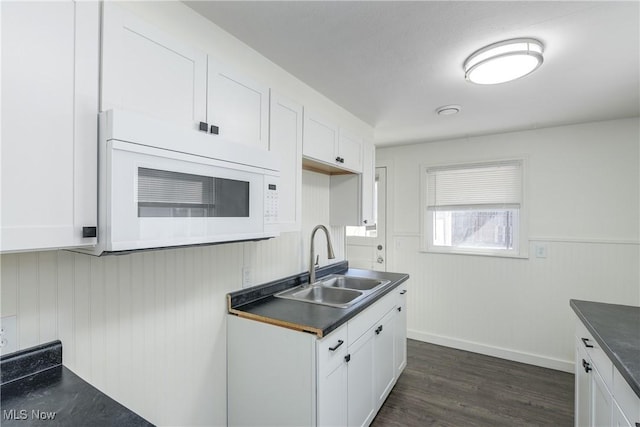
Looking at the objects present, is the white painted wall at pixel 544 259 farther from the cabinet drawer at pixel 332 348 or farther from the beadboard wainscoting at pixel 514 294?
the cabinet drawer at pixel 332 348

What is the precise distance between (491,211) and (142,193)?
10.9ft

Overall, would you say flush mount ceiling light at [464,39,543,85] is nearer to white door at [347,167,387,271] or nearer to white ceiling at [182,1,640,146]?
white ceiling at [182,1,640,146]

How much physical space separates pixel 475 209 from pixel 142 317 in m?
3.21

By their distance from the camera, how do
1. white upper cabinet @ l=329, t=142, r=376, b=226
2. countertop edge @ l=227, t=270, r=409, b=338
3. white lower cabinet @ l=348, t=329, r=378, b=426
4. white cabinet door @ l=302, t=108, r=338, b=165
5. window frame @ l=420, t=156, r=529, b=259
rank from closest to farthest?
countertop edge @ l=227, t=270, r=409, b=338 → white lower cabinet @ l=348, t=329, r=378, b=426 → white cabinet door @ l=302, t=108, r=338, b=165 → white upper cabinet @ l=329, t=142, r=376, b=226 → window frame @ l=420, t=156, r=529, b=259

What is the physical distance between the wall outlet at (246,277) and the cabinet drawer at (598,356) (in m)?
1.74

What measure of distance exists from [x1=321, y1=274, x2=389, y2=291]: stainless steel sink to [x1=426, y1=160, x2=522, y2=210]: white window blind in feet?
4.84

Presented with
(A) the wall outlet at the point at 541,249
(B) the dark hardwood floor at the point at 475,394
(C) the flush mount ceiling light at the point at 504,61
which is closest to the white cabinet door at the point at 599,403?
(B) the dark hardwood floor at the point at 475,394

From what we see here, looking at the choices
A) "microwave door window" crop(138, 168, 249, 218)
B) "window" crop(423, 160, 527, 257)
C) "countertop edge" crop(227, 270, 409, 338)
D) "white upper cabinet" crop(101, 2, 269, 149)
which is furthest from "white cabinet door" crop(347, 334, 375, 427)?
"window" crop(423, 160, 527, 257)

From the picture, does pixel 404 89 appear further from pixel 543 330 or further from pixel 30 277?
pixel 543 330

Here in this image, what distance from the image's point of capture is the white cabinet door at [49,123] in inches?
30.3

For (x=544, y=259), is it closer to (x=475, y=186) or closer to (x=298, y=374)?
(x=475, y=186)

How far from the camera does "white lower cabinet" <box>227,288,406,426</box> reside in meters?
1.51

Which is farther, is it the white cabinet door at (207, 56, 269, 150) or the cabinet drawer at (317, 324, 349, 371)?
the cabinet drawer at (317, 324, 349, 371)

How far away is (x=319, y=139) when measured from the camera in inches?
83.0
